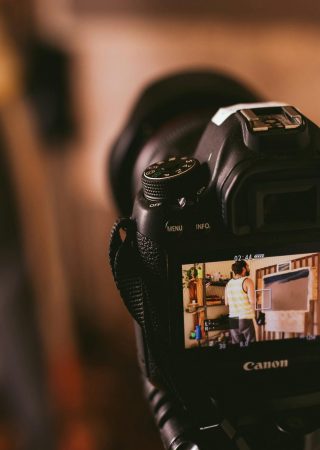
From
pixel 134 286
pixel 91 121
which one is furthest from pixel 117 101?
pixel 134 286

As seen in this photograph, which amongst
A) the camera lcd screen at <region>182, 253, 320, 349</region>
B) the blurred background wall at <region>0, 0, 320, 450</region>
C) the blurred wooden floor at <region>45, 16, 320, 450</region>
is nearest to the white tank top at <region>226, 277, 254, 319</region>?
A: the camera lcd screen at <region>182, 253, 320, 349</region>

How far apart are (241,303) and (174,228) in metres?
0.10

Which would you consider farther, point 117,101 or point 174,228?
point 117,101

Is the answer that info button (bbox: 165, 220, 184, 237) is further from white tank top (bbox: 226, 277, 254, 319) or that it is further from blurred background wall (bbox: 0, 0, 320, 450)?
blurred background wall (bbox: 0, 0, 320, 450)

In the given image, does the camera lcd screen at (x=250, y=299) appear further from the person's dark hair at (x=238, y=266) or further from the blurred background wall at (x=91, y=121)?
the blurred background wall at (x=91, y=121)

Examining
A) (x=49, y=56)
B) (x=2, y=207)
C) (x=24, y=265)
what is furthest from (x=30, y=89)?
(x=24, y=265)

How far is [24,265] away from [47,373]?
0.31 m

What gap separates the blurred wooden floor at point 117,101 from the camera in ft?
3.94

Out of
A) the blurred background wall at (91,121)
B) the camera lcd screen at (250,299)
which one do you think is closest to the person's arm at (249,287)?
the camera lcd screen at (250,299)

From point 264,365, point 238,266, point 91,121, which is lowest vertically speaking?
point 264,365

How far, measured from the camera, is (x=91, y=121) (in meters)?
1.52

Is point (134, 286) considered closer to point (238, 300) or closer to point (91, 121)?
point (238, 300)

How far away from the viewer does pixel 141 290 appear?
0.54m

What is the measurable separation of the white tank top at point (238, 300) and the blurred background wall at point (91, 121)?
744 millimetres
